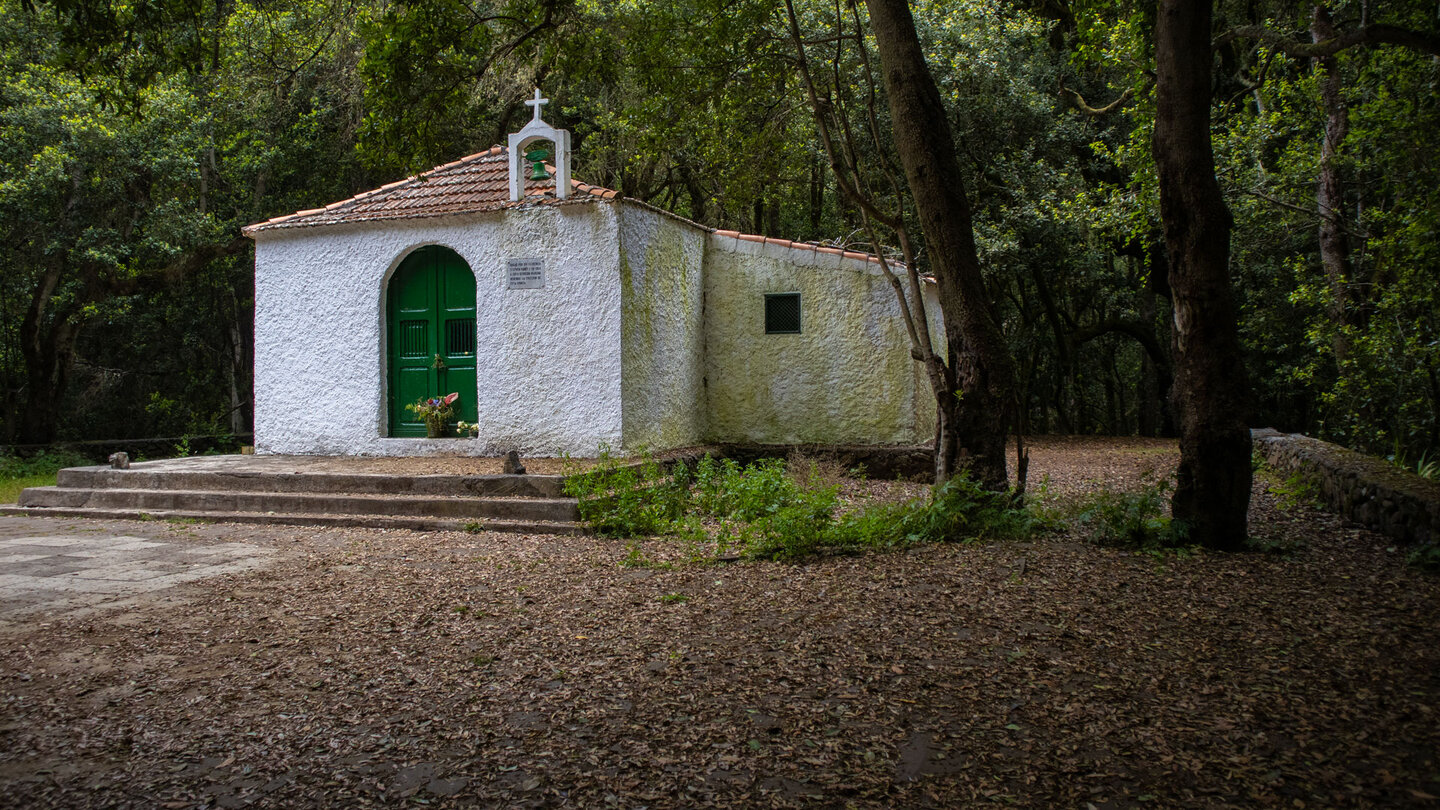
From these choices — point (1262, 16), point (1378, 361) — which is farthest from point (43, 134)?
point (1262, 16)

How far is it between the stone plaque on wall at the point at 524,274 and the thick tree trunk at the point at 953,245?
513 centimetres

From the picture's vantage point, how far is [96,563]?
6.72 metres

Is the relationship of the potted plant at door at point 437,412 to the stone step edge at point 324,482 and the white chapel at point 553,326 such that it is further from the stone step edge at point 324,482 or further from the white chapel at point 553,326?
the stone step edge at point 324,482

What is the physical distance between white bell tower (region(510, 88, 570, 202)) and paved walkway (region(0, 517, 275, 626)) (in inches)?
209

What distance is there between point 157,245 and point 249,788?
14455mm

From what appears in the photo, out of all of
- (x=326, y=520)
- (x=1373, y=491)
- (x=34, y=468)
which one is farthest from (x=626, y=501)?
(x=34, y=468)

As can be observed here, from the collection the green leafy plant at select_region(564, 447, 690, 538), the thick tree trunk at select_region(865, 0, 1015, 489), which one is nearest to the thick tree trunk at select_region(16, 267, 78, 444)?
the green leafy plant at select_region(564, 447, 690, 538)

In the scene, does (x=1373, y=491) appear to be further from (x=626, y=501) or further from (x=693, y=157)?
(x=693, y=157)

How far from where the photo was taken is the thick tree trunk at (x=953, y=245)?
701 cm

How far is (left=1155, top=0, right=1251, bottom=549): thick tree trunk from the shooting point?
5809 mm

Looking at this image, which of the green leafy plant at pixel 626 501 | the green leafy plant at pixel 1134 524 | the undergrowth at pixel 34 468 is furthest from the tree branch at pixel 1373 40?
the undergrowth at pixel 34 468

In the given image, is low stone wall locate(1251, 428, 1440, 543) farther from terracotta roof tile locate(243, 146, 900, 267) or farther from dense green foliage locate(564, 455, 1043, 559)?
terracotta roof tile locate(243, 146, 900, 267)

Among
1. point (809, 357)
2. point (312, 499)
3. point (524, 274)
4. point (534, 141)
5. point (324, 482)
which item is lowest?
point (312, 499)

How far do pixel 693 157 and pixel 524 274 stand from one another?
20.3 ft
